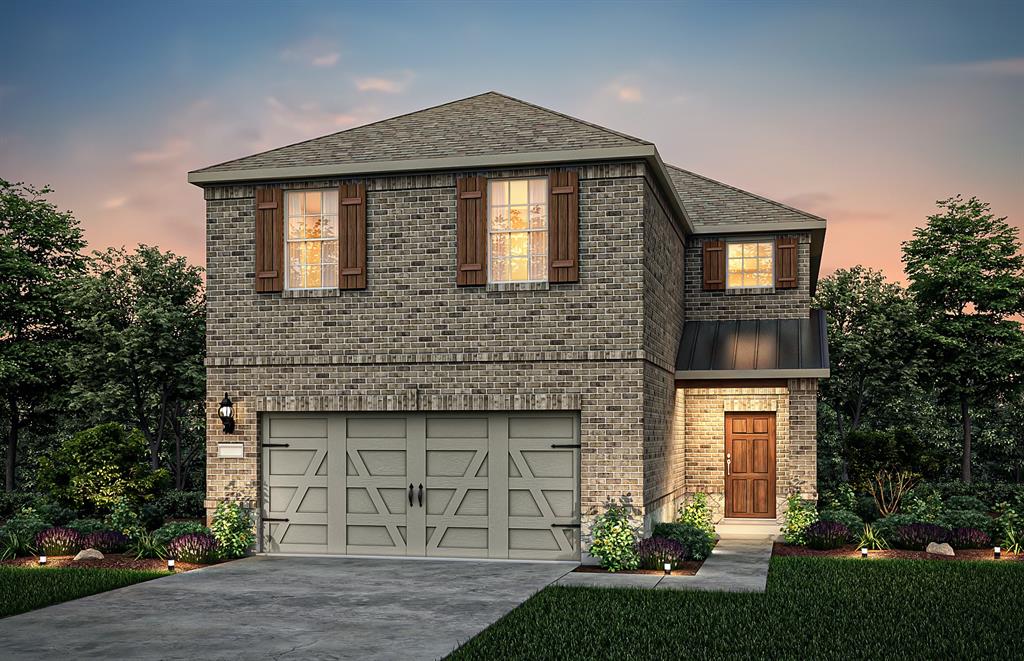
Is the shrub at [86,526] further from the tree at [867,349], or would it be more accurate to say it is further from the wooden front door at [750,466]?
the tree at [867,349]

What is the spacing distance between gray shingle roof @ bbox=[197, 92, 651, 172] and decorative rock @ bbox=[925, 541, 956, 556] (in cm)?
766

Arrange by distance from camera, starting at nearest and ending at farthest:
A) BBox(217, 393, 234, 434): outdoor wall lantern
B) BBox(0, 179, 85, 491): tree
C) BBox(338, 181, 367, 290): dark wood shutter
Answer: BBox(338, 181, 367, 290): dark wood shutter → BBox(217, 393, 234, 434): outdoor wall lantern → BBox(0, 179, 85, 491): tree

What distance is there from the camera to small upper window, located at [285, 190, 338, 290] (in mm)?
16250

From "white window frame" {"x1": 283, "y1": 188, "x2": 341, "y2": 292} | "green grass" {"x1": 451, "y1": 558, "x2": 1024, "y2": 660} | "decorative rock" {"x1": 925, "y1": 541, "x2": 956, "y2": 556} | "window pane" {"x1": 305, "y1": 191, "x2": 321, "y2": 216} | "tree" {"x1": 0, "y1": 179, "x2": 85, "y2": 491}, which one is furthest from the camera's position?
"tree" {"x1": 0, "y1": 179, "x2": 85, "y2": 491}

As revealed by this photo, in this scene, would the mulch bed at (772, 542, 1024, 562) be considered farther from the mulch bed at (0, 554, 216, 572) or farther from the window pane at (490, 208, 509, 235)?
the mulch bed at (0, 554, 216, 572)

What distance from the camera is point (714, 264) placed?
817 inches

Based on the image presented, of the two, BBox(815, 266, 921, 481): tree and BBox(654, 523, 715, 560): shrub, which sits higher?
BBox(815, 266, 921, 481): tree

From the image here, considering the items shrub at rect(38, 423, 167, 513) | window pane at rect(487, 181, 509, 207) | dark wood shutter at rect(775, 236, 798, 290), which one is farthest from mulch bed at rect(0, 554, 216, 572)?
dark wood shutter at rect(775, 236, 798, 290)

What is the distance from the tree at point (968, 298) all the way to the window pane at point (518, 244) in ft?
53.6

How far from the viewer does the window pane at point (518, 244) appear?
15562mm

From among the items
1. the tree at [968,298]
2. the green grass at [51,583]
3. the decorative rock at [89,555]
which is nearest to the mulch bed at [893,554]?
the green grass at [51,583]

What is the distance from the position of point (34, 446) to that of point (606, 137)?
22974 millimetres

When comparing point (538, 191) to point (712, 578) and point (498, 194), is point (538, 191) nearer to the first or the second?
point (498, 194)

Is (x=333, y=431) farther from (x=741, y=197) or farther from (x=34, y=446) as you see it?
(x=34, y=446)
